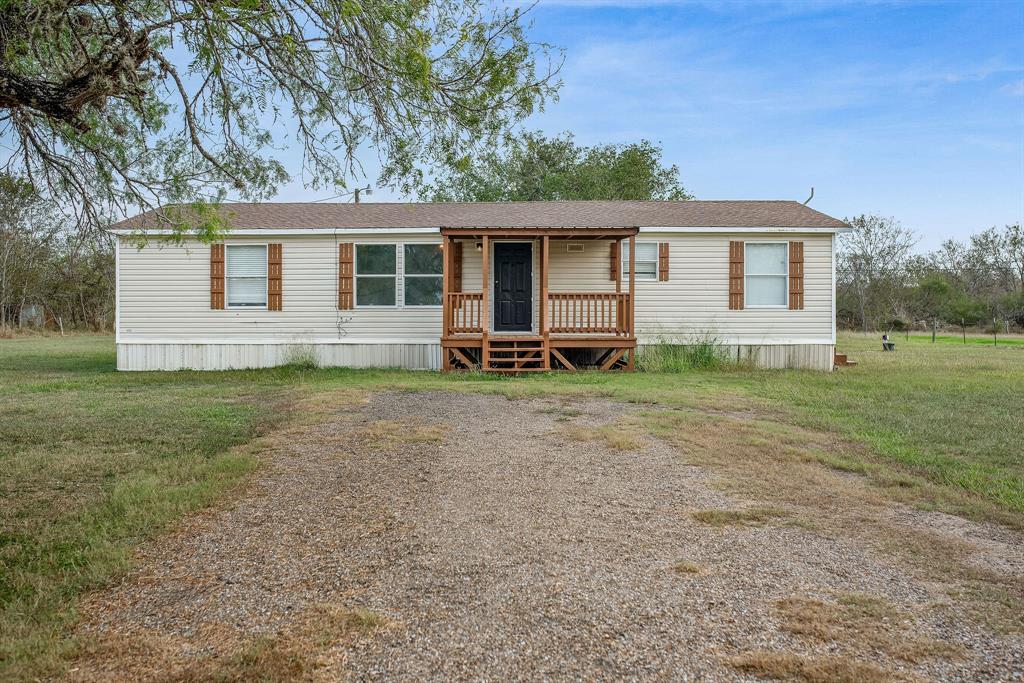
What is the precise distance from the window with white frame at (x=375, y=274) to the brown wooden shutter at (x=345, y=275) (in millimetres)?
137

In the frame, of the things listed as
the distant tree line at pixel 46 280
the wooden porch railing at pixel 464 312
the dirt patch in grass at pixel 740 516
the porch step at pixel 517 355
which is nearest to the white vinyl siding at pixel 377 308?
the wooden porch railing at pixel 464 312

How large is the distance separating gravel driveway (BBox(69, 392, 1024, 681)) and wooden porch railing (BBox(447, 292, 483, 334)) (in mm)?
7583

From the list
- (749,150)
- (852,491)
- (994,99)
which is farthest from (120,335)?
(994,99)

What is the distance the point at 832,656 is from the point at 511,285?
12.2m

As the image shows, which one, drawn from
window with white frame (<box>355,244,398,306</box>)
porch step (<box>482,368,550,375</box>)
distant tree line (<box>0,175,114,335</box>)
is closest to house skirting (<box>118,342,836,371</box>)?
window with white frame (<box>355,244,398,306</box>)

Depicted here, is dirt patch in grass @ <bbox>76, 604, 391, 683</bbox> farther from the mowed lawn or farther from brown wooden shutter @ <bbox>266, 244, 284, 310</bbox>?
brown wooden shutter @ <bbox>266, 244, 284, 310</bbox>

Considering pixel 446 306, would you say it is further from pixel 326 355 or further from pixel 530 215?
pixel 530 215

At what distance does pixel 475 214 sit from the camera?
15.2 metres

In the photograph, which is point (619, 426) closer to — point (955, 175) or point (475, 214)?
point (475, 214)

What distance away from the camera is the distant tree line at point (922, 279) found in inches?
1181

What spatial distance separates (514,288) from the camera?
1455 centimetres

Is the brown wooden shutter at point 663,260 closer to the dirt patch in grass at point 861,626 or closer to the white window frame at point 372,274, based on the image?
the white window frame at point 372,274

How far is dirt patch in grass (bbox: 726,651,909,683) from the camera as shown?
7.98ft

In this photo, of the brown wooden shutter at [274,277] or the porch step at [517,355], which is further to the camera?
the brown wooden shutter at [274,277]
